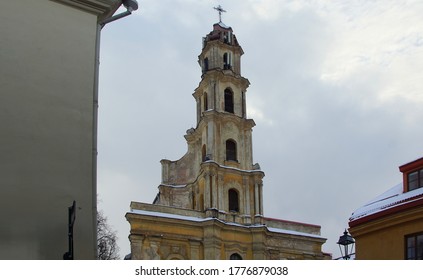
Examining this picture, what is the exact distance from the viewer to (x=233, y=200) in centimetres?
4234

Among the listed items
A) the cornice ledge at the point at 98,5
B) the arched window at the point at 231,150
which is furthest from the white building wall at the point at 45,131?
the arched window at the point at 231,150

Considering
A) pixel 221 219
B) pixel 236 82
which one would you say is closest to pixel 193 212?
pixel 221 219

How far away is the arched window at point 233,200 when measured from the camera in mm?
41969

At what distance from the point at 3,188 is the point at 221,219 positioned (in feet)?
97.9

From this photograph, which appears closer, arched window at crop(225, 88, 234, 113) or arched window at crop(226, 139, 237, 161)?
arched window at crop(226, 139, 237, 161)

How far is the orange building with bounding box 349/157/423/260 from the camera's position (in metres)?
15.5

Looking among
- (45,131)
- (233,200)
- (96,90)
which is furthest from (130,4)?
(233,200)

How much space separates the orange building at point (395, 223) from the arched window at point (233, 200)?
955 inches

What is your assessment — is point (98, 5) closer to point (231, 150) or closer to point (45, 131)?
point (45, 131)

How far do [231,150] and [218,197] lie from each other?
4.18 meters

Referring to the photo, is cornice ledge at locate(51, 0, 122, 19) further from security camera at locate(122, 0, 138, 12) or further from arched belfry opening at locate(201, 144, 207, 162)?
arched belfry opening at locate(201, 144, 207, 162)

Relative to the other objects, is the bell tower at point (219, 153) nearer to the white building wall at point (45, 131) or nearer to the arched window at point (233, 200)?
the arched window at point (233, 200)

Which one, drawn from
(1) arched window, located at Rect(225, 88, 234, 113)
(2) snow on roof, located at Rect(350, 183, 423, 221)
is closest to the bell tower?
(1) arched window, located at Rect(225, 88, 234, 113)

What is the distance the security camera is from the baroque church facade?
81.0 feet
